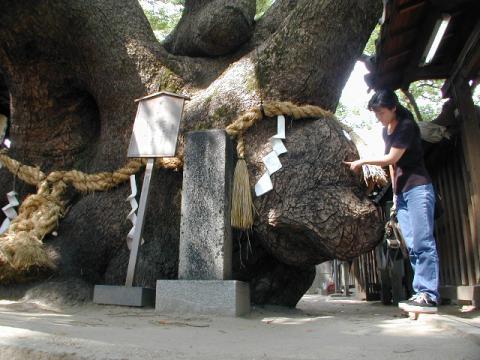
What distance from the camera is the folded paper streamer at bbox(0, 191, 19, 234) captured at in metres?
4.31

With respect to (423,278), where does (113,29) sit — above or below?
above

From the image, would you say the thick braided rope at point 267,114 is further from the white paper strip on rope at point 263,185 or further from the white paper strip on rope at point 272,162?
the white paper strip on rope at point 263,185

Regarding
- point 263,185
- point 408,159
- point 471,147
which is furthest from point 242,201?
point 471,147

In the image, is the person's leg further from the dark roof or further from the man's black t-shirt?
the dark roof

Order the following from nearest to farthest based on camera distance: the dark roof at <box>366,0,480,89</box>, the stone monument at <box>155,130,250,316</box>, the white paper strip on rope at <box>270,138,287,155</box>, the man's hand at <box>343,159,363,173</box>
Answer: the stone monument at <box>155,130,250,316</box>, the man's hand at <box>343,159,363,173</box>, the white paper strip on rope at <box>270,138,287,155</box>, the dark roof at <box>366,0,480,89</box>

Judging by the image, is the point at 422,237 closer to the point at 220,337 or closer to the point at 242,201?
the point at 242,201

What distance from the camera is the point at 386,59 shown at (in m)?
4.29

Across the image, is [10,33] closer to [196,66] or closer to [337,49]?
[196,66]

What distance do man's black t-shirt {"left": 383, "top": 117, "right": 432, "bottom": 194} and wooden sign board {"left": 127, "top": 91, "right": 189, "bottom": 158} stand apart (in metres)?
1.73

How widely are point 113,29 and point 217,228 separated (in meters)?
2.44

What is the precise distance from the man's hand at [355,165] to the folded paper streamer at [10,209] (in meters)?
3.35

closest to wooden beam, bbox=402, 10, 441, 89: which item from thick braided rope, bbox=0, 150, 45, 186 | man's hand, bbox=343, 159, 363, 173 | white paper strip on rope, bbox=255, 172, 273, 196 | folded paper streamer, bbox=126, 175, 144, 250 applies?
man's hand, bbox=343, 159, 363, 173

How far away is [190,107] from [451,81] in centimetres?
265

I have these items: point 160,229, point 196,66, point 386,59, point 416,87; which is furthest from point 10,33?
point 416,87
